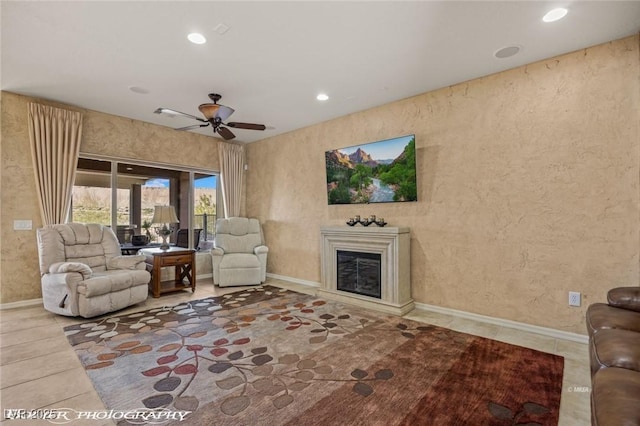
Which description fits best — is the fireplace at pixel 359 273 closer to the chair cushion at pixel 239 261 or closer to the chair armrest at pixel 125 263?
the chair cushion at pixel 239 261

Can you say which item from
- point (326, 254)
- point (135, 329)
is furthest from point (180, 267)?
point (326, 254)

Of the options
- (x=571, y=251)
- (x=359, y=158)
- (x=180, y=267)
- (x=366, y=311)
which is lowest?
(x=366, y=311)

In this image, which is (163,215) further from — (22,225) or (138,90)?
(138,90)

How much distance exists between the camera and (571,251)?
116 inches

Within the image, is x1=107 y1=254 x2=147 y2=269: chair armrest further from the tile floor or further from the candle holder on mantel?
the candle holder on mantel

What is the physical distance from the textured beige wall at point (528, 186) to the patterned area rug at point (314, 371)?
31.3 inches

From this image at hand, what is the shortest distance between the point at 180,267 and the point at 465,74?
5.06 meters

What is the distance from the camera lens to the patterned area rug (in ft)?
6.05

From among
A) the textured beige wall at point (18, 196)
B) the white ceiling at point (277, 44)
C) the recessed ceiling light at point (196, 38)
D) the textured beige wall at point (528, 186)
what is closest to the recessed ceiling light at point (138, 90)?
the white ceiling at point (277, 44)

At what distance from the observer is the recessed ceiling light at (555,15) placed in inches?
92.6

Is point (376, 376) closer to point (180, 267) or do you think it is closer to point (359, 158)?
point (359, 158)

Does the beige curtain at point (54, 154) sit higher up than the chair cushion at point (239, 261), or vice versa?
the beige curtain at point (54, 154)

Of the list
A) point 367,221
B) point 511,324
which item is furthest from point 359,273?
point 511,324

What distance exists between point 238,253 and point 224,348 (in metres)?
2.84
